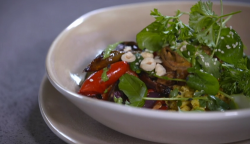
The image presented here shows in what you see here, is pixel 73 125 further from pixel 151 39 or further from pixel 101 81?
pixel 151 39

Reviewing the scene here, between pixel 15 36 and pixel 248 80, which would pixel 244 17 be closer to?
pixel 248 80

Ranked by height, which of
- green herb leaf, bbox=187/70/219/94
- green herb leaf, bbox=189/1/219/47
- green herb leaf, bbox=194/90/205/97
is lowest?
green herb leaf, bbox=194/90/205/97

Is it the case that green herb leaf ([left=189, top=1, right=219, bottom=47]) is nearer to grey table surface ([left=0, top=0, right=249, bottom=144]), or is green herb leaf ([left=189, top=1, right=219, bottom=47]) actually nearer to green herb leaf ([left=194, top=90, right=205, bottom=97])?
green herb leaf ([left=194, top=90, right=205, bottom=97])

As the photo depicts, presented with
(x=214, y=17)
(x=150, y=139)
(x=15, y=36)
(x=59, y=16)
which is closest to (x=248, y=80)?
(x=214, y=17)

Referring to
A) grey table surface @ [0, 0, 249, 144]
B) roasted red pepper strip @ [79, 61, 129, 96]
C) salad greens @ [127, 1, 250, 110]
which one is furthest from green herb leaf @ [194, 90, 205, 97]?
grey table surface @ [0, 0, 249, 144]

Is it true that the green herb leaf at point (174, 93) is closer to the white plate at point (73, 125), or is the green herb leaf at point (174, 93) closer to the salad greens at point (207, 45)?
the salad greens at point (207, 45)

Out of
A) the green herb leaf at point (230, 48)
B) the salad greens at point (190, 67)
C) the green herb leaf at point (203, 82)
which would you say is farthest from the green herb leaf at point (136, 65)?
the green herb leaf at point (230, 48)
